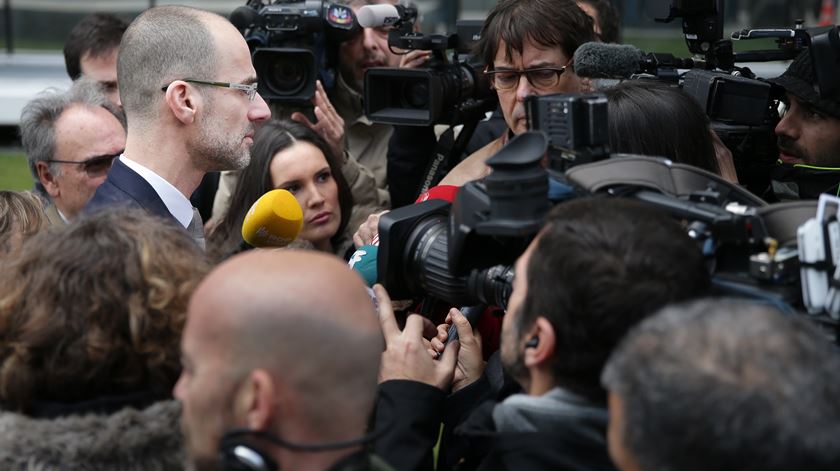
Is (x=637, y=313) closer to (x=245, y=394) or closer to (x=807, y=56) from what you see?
(x=245, y=394)

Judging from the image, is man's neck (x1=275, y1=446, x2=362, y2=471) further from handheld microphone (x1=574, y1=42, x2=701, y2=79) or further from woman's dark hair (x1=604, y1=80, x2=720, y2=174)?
handheld microphone (x1=574, y1=42, x2=701, y2=79)

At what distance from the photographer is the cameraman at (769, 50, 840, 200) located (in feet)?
9.18

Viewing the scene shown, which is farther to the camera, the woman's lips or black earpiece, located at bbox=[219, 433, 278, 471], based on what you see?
the woman's lips

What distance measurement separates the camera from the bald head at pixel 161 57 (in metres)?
2.94

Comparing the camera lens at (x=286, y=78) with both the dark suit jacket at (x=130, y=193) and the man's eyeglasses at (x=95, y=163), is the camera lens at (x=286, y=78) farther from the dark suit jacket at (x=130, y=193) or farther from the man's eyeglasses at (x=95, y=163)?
the dark suit jacket at (x=130, y=193)

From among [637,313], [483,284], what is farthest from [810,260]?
[483,284]

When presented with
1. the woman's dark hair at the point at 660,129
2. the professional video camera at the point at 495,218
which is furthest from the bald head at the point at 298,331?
the woman's dark hair at the point at 660,129

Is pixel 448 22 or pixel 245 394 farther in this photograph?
pixel 448 22

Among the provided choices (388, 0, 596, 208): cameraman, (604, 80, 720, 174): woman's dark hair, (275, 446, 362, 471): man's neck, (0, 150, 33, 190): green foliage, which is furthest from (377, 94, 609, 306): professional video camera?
(0, 150, 33, 190): green foliage

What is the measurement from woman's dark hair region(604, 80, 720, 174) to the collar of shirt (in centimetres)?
121

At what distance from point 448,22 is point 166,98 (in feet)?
27.9

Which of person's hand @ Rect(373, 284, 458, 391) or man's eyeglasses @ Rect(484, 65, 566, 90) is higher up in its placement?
man's eyeglasses @ Rect(484, 65, 566, 90)

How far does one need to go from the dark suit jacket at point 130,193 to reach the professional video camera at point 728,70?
1.18m

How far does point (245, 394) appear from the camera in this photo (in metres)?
1.52
